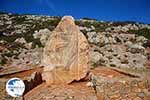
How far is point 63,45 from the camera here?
17781 millimetres

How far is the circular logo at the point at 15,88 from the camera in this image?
1128 centimetres

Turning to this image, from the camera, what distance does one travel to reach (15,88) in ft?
37.7

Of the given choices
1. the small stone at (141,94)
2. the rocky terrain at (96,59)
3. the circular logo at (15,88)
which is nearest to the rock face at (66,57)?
the rocky terrain at (96,59)

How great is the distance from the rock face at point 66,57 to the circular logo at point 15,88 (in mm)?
A: 6141

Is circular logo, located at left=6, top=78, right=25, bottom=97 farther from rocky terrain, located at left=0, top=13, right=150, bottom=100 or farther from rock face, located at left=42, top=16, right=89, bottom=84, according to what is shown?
rock face, located at left=42, top=16, right=89, bottom=84

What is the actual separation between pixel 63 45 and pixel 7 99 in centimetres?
445

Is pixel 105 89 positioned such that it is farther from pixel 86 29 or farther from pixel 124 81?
pixel 86 29

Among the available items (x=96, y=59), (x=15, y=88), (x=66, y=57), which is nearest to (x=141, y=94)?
(x=66, y=57)

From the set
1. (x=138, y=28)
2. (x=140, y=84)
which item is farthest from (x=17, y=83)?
(x=138, y=28)

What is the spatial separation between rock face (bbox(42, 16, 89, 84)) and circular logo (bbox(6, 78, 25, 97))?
6141 millimetres

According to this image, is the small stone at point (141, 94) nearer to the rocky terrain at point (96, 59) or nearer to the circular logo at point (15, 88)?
the rocky terrain at point (96, 59)

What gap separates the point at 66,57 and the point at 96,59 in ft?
55.1

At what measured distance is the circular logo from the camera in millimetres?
11276

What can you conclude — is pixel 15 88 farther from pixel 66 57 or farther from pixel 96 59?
pixel 96 59
